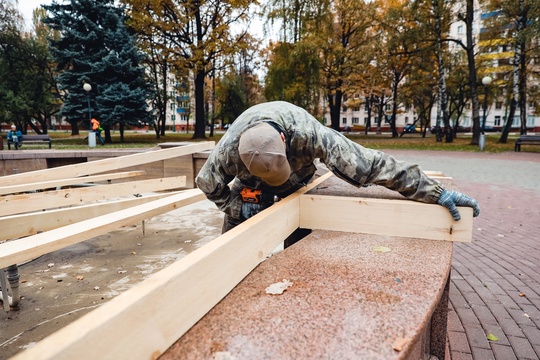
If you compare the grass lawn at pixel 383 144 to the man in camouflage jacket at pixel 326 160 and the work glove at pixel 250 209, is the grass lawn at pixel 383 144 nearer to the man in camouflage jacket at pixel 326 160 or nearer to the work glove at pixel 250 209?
the work glove at pixel 250 209

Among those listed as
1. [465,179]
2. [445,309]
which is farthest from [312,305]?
[465,179]

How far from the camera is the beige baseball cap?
1.74m

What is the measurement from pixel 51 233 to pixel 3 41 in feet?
98.1

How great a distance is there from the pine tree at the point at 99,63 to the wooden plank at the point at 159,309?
18.7 metres

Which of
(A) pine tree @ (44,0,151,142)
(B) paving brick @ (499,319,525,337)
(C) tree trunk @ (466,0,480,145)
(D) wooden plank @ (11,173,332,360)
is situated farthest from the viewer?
(C) tree trunk @ (466,0,480,145)

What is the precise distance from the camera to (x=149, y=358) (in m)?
1.01

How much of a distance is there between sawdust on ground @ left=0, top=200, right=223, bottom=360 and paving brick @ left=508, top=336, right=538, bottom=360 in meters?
2.92

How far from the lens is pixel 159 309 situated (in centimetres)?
105

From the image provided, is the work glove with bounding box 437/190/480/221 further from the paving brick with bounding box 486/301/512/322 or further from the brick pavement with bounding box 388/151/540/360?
the paving brick with bounding box 486/301/512/322

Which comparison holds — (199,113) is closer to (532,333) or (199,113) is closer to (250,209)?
(250,209)

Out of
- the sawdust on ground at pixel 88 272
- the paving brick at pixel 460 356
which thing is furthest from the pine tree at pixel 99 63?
the paving brick at pixel 460 356

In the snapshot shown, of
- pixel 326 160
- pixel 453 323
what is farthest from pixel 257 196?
pixel 453 323

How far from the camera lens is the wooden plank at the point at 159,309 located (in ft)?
2.77

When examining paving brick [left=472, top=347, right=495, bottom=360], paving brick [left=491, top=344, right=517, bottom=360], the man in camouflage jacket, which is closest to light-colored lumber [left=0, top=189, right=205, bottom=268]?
the man in camouflage jacket
